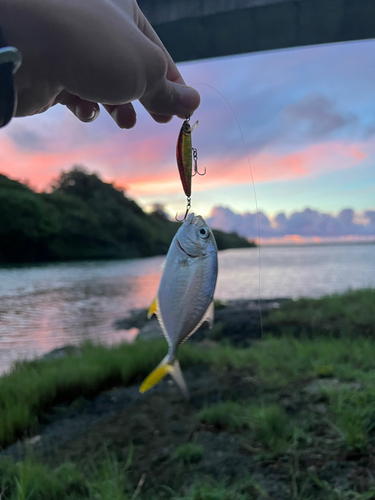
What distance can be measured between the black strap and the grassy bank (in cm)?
183

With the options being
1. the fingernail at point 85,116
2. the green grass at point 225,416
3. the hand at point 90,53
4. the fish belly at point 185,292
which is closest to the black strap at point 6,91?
the hand at point 90,53

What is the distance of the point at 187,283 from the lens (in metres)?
0.76

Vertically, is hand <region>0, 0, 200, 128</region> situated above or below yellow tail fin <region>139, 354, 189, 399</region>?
above

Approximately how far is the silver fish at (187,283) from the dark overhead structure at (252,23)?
6010mm

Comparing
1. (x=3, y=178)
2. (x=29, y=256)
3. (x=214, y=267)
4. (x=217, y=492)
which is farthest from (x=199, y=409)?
(x=3, y=178)

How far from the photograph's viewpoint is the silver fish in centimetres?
75

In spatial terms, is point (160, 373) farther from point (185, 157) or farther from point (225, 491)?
point (225, 491)

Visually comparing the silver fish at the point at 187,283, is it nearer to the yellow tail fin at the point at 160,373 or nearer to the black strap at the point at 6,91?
the yellow tail fin at the point at 160,373

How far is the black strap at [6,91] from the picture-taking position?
731 millimetres

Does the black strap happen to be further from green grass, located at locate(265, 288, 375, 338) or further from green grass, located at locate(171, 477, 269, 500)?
green grass, located at locate(265, 288, 375, 338)

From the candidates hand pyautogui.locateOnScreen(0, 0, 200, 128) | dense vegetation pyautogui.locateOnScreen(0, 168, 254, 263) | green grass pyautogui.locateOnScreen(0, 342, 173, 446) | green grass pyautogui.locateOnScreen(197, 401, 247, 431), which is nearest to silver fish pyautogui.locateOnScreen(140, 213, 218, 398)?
hand pyautogui.locateOnScreen(0, 0, 200, 128)

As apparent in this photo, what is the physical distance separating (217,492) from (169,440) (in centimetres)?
71

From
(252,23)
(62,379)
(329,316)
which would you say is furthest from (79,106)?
(252,23)

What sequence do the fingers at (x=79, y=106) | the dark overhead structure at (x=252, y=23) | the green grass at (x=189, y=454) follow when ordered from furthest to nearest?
the dark overhead structure at (x=252, y=23) → the green grass at (x=189, y=454) → the fingers at (x=79, y=106)
